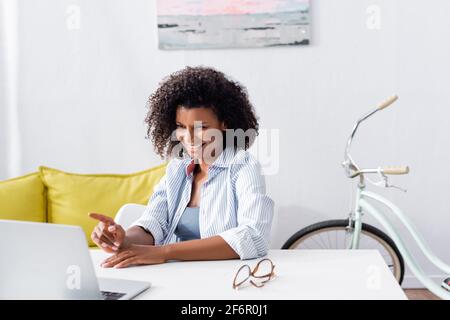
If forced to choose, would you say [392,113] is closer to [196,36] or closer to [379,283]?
[196,36]

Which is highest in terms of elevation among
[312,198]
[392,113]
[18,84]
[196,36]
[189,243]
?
[196,36]

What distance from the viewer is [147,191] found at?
258cm

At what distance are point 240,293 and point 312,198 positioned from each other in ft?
5.89

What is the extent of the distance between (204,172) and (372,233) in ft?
3.70

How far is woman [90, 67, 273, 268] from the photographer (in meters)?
1.55

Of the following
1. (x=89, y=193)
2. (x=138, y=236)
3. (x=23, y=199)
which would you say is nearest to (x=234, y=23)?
(x=89, y=193)

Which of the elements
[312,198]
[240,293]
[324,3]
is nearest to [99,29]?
[324,3]

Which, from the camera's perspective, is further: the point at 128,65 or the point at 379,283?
the point at 128,65

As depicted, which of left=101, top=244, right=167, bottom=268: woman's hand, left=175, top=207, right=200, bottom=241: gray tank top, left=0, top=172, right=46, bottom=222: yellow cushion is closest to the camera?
left=101, top=244, right=167, bottom=268: woman's hand

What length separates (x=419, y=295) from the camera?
272 cm

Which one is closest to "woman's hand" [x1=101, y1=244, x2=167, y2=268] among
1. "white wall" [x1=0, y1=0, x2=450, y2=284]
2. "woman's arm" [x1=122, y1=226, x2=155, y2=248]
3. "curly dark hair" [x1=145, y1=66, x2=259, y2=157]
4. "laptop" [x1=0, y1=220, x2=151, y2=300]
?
"woman's arm" [x1=122, y1=226, x2=155, y2=248]

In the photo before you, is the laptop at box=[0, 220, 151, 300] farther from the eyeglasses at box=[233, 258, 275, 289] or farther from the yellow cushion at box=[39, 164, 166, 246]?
the yellow cushion at box=[39, 164, 166, 246]

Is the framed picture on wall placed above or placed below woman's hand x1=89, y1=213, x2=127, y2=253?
above
